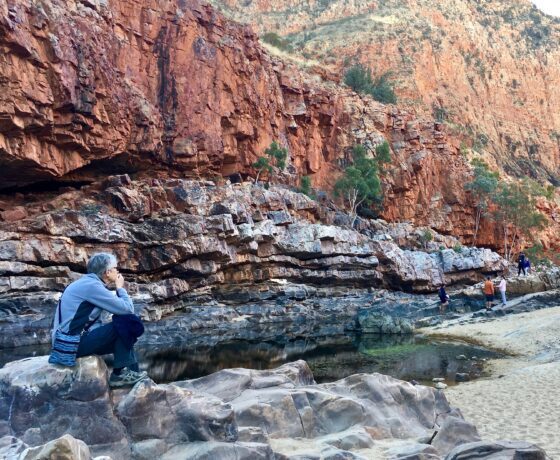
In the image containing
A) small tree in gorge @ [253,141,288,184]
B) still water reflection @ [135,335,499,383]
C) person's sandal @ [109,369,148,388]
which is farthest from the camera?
small tree in gorge @ [253,141,288,184]

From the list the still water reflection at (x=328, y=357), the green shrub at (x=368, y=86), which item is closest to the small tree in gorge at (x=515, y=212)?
the green shrub at (x=368, y=86)

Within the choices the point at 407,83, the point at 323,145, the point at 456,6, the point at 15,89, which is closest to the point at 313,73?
the point at 323,145

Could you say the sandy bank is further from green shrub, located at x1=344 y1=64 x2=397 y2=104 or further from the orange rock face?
green shrub, located at x1=344 y1=64 x2=397 y2=104

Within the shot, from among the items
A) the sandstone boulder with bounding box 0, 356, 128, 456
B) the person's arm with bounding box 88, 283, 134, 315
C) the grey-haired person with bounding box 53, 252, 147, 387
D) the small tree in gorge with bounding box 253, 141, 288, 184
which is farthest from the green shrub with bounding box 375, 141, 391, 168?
the sandstone boulder with bounding box 0, 356, 128, 456

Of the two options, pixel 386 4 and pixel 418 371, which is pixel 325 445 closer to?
pixel 418 371

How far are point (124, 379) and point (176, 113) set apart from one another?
42601 mm

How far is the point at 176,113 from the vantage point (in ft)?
154

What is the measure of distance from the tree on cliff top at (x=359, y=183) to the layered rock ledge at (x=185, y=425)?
46360mm

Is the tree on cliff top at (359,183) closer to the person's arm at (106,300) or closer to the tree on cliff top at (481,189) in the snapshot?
the tree on cliff top at (481,189)

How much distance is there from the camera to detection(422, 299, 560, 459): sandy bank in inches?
398

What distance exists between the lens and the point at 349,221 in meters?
53.8

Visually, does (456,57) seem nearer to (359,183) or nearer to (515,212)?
(515,212)

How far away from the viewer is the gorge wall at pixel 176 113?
119 ft

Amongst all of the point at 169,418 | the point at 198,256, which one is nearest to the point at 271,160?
the point at 198,256
